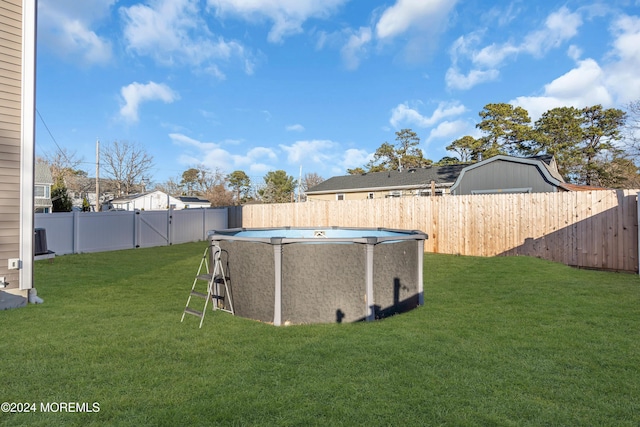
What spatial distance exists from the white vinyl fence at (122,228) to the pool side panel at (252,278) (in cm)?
1016

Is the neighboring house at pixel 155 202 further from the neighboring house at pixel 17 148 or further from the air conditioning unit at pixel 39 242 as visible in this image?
the neighboring house at pixel 17 148

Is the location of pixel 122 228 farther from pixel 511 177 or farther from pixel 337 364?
pixel 511 177

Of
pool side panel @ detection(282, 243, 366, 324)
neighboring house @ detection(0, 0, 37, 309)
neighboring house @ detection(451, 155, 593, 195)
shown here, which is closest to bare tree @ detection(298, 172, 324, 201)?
neighboring house @ detection(451, 155, 593, 195)

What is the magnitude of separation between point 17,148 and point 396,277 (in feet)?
20.3

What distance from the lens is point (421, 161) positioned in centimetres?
3534

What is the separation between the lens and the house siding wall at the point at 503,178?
48.0 ft

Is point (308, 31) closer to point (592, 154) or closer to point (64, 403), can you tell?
point (64, 403)

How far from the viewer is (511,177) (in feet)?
50.2

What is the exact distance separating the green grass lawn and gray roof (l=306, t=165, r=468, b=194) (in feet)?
54.9

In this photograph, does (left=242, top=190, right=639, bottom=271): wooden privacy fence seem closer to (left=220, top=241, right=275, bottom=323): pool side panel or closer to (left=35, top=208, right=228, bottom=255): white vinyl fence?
(left=35, top=208, right=228, bottom=255): white vinyl fence

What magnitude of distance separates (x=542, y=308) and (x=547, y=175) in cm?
1139

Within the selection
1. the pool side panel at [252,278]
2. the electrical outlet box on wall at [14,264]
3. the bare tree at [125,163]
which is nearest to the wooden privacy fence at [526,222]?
the pool side panel at [252,278]

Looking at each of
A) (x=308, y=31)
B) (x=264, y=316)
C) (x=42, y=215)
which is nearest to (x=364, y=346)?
(x=264, y=316)

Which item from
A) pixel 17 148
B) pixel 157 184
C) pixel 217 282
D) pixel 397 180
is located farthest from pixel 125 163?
pixel 217 282
